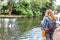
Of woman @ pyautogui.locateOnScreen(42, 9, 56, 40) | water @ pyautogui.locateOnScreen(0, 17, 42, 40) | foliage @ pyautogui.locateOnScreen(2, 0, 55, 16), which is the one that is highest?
woman @ pyautogui.locateOnScreen(42, 9, 56, 40)

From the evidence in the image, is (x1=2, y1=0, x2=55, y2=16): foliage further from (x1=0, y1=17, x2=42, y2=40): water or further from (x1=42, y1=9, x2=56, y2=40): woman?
(x1=42, y1=9, x2=56, y2=40): woman

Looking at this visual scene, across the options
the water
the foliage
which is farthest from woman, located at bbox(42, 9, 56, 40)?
the foliage

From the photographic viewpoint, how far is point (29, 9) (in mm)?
54625

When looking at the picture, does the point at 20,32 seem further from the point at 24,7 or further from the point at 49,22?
the point at 24,7

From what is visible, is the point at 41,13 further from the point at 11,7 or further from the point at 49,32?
the point at 49,32

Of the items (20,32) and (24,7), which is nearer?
(20,32)

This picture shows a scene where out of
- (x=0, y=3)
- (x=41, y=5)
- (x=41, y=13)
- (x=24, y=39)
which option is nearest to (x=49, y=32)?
(x=24, y=39)

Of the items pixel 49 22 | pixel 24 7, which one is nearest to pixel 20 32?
pixel 49 22

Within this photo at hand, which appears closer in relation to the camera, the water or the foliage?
the water

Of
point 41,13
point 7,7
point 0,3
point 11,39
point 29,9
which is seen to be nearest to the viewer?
point 11,39

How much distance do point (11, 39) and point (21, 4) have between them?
128 ft

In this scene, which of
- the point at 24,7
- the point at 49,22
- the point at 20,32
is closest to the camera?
the point at 49,22

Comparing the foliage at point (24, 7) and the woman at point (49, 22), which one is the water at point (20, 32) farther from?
the foliage at point (24, 7)

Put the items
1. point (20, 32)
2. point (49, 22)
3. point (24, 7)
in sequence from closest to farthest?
point (49, 22)
point (20, 32)
point (24, 7)
